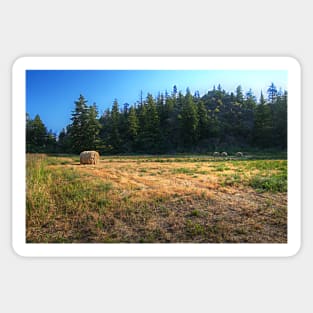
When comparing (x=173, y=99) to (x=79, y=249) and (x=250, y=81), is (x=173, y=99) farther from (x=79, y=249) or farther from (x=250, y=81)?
(x=79, y=249)

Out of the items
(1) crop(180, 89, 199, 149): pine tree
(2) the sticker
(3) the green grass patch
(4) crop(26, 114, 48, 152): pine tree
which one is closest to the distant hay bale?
(2) the sticker

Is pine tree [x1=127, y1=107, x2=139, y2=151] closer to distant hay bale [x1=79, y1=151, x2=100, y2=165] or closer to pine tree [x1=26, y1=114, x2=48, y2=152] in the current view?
distant hay bale [x1=79, y1=151, x2=100, y2=165]

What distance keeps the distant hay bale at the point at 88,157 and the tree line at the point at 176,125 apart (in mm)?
52

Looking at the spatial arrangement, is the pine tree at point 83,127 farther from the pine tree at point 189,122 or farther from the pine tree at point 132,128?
the pine tree at point 189,122

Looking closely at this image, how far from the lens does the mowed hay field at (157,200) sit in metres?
3.48

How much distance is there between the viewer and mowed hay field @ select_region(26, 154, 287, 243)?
137 inches

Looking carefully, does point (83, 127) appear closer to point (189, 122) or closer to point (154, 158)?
point (154, 158)

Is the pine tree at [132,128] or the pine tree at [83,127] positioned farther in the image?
the pine tree at [132,128]

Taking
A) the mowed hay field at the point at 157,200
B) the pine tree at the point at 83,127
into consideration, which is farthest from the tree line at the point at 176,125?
the mowed hay field at the point at 157,200

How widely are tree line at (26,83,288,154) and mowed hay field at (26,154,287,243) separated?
137mm

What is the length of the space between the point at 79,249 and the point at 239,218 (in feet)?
5.44

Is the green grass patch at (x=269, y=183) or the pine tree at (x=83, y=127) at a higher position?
the pine tree at (x=83, y=127)
